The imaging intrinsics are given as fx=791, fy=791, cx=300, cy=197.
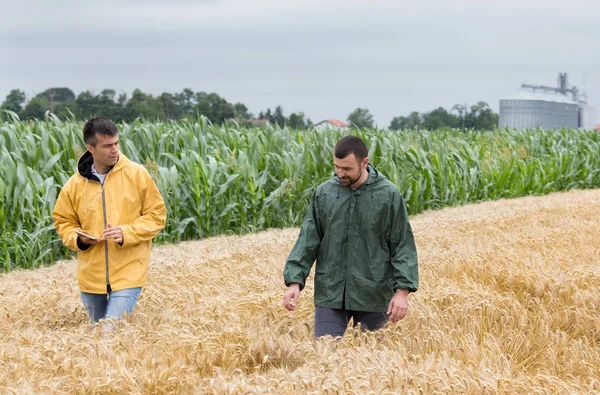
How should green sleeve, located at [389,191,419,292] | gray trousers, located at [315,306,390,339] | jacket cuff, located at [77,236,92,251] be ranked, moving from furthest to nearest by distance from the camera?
1. jacket cuff, located at [77,236,92,251]
2. gray trousers, located at [315,306,390,339]
3. green sleeve, located at [389,191,419,292]

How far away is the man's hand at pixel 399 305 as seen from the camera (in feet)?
13.5

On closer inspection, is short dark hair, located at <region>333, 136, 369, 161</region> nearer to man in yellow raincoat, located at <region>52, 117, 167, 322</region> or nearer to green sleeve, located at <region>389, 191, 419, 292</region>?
green sleeve, located at <region>389, 191, 419, 292</region>

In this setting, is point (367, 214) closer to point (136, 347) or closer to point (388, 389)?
point (388, 389)

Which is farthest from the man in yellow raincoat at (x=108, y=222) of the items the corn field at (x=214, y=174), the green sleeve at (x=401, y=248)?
the corn field at (x=214, y=174)

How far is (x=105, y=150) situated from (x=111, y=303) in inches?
35.9

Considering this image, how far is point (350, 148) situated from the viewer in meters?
4.07

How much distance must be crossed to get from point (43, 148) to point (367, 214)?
6465 millimetres

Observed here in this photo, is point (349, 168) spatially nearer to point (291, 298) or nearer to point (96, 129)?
point (291, 298)

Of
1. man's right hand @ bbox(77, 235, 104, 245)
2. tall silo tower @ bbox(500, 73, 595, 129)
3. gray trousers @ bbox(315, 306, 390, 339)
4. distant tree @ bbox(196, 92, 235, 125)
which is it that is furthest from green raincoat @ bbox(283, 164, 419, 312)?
tall silo tower @ bbox(500, 73, 595, 129)

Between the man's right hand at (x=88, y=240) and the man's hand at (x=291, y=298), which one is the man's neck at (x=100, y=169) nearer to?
the man's right hand at (x=88, y=240)

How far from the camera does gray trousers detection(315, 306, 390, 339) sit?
14.4 feet

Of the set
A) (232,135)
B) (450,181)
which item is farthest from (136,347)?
(450,181)

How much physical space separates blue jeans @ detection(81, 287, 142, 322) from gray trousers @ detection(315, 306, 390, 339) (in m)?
1.15

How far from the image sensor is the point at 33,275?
7.52 m
